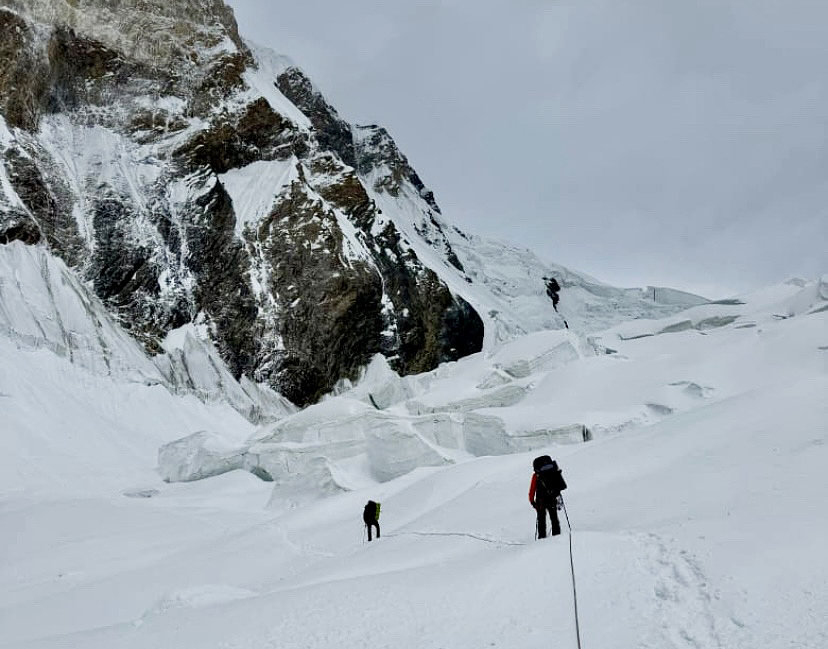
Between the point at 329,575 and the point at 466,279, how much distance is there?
276 feet

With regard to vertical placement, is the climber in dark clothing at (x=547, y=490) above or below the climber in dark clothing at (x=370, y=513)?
above

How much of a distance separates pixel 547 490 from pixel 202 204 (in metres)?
53.3

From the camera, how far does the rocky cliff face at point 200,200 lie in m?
49.6

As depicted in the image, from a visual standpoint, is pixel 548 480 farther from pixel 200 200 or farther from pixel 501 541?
Result: pixel 200 200

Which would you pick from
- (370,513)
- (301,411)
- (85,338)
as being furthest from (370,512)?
(85,338)

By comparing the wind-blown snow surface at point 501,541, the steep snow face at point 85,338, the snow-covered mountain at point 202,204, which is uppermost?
the snow-covered mountain at point 202,204

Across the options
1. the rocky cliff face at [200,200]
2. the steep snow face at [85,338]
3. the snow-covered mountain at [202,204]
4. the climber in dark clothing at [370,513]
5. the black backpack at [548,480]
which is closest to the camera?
the black backpack at [548,480]

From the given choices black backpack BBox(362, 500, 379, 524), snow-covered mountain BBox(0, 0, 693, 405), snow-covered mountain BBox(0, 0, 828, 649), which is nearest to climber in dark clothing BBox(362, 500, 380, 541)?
black backpack BBox(362, 500, 379, 524)

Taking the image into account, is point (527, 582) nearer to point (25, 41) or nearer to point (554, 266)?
point (25, 41)

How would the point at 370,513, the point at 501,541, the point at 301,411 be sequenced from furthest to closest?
the point at 301,411 → the point at 370,513 → the point at 501,541

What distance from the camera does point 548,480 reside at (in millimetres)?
7809

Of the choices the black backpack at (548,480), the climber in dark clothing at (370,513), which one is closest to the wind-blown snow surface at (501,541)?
the climber in dark clothing at (370,513)

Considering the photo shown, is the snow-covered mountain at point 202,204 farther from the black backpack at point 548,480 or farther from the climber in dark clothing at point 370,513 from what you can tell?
the black backpack at point 548,480

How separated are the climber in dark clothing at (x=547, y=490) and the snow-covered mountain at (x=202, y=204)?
41577 mm
